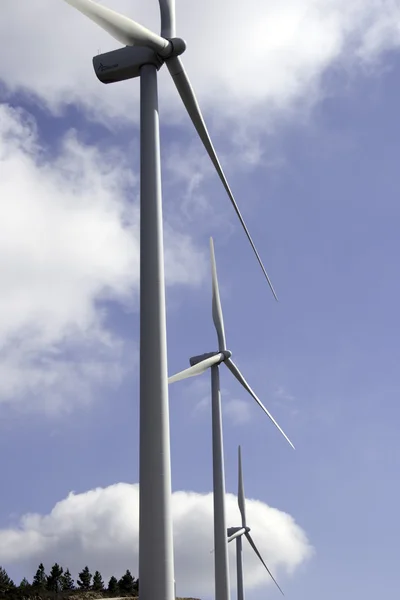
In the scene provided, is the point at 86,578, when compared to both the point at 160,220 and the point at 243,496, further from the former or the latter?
the point at 160,220

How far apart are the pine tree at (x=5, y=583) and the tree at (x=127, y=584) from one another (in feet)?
68.7

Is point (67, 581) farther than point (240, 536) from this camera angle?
Yes

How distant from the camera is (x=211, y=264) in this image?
54.1m

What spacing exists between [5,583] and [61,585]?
667 inches

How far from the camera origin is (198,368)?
48.7 m

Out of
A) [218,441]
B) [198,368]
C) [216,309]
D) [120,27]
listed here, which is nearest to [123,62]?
[120,27]

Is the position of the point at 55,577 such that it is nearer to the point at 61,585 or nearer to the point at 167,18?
the point at 61,585

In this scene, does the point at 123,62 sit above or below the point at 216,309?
below

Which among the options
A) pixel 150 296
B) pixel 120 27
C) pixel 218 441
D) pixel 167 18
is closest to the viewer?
pixel 150 296

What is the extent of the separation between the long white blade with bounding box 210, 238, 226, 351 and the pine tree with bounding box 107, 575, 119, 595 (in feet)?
294

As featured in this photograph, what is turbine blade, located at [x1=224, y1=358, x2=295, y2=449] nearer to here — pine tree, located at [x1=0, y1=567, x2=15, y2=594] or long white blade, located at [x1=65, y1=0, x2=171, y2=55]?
long white blade, located at [x1=65, y1=0, x2=171, y2=55]

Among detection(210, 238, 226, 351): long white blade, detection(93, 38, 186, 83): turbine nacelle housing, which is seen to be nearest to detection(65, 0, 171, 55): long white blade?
detection(93, 38, 186, 83): turbine nacelle housing

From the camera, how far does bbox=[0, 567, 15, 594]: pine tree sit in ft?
378

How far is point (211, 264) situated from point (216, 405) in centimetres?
1154
